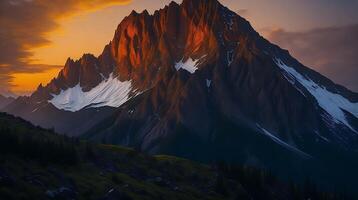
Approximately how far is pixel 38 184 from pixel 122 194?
980 inches

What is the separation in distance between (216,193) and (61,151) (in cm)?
5512

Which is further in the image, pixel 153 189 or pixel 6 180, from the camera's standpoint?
pixel 153 189

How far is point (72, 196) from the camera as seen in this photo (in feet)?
455

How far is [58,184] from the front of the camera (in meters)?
146

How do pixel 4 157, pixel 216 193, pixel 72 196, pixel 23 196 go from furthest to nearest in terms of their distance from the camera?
pixel 216 193
pixel 4 157
pixel 72 196
pixel 23 196

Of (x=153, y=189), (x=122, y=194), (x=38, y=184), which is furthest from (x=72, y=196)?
(x=153, y=189)

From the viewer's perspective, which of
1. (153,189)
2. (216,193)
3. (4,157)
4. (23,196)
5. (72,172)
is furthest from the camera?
(216,193)

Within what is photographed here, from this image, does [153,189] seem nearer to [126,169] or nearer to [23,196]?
[126,169]

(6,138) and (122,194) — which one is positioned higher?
(6,138)

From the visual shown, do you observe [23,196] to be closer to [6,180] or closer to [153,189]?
[6,180]

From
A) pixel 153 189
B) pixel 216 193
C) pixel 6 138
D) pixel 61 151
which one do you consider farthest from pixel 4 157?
pixel 216 193

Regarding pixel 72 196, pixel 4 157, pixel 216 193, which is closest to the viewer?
pixel 72 196

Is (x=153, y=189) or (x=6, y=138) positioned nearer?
(x=6, y=138)

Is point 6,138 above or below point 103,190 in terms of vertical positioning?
above
